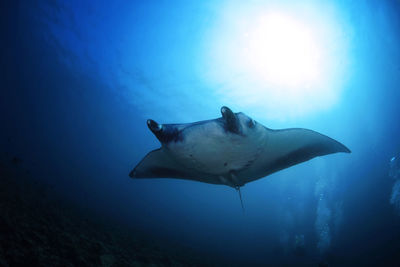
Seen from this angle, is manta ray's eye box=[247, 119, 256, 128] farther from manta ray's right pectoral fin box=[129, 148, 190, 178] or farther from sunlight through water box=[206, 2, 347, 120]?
sunlight through water box=[206, 2, 347, 120]

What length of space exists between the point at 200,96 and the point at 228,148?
14103mm

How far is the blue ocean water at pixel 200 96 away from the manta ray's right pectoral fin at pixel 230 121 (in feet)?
31.2

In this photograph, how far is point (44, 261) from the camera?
279 cm

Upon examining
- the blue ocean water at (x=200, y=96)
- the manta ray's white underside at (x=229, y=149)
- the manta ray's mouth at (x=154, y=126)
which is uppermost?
the blue ocean water at (x=200, y=96)

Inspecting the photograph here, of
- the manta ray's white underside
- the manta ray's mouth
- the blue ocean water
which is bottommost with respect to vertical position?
the manta ray's mouth

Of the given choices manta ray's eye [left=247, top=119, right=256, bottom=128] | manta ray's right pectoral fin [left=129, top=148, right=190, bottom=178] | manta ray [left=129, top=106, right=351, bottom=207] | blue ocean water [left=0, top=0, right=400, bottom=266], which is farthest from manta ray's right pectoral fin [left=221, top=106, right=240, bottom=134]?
blue ocean water [left=0, top=0, right=400, bottom=266]

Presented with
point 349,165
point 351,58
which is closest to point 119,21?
point 351,58

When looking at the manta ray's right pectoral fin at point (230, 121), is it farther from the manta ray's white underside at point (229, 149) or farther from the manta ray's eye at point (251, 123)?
the manta ray's eye at point (251, 123)

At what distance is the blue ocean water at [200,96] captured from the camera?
38.2 feet

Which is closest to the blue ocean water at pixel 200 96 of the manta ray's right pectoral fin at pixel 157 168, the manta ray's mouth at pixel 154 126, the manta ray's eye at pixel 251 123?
the manta ray's eye at pixel 251 123

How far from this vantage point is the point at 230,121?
8.74 feet

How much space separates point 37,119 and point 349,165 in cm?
4565

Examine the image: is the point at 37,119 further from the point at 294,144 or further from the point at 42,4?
the point at 294,144

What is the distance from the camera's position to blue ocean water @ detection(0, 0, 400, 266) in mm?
11656
